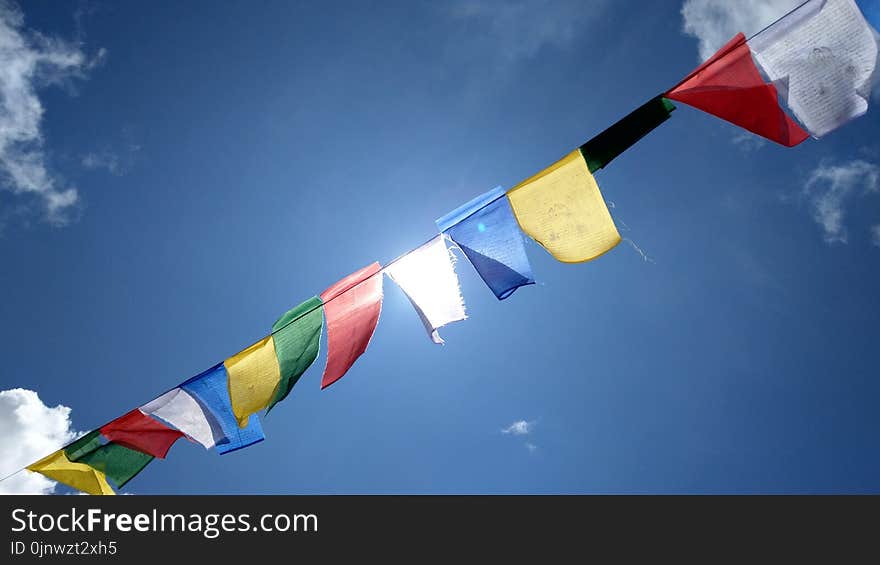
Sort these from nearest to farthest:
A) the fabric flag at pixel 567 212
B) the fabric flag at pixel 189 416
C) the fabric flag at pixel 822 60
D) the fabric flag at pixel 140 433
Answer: the fabric flag at pixel 822 60
the fabric flag at pixel 567 212
the fabric flag at pixel 189 416
the fabric flag at pixel 140 433

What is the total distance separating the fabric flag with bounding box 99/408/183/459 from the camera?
4.03 metres

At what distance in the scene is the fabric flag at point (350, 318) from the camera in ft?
11.7

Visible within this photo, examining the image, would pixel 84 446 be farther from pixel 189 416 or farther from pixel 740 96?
pixel 740 96

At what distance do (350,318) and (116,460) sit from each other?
241 cm

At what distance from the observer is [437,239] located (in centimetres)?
357

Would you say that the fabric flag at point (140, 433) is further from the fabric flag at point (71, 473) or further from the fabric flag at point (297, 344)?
the fabric flag at point (297, 344)

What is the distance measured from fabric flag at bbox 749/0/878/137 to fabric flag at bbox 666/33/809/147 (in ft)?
0.22

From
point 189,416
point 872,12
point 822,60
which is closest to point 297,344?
point 189,416

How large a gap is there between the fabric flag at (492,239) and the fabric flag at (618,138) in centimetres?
63

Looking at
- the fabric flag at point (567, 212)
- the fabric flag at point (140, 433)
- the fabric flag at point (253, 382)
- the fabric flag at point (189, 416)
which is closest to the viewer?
the fabric flag at point (567, 212)

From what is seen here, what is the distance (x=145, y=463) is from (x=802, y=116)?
18.0 ft

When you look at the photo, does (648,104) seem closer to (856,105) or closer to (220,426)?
(856,105)

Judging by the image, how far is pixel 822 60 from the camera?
3.01 metres

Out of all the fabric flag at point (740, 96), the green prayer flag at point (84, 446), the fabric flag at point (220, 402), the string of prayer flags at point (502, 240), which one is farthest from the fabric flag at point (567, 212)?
the green prayer flag at point (84, 446)
